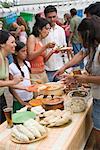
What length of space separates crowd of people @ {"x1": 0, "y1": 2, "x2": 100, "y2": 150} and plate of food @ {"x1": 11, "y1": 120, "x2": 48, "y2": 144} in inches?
20.7

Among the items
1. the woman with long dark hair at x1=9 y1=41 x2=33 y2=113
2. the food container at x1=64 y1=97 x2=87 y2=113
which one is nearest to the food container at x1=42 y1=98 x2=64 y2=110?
the food container at x1=64 y1=97 x2=87 y2=113

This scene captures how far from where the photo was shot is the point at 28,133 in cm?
178

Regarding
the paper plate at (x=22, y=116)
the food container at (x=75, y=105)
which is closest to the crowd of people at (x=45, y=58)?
the food container at (x=75, y=105)

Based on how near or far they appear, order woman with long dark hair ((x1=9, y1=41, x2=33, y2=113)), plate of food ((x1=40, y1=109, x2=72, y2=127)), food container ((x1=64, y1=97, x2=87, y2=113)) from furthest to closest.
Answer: woman with long dark hair ((x1=9, y1=41, x2=33, y2=113)) → food container ((x1=64, y1=97, x2=87, y2=113)) → plate of food ((x1=40, y1=109, x2=72, y2=127))

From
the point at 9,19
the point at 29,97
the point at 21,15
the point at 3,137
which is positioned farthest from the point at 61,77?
the point at 21,15

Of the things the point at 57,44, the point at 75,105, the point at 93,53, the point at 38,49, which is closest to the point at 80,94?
the point at 75,105

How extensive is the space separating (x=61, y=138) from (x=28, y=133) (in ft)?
0.74

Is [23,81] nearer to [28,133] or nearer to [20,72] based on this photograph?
[20,72]

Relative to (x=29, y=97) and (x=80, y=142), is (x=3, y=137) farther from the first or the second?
(x=29, y=97)

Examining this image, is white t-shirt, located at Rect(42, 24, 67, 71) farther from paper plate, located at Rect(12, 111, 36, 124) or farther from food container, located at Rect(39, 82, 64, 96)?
paper plate, located at Rect(12, 111, 36, 124)

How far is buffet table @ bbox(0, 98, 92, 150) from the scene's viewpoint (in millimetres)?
1766

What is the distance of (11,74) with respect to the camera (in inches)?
113

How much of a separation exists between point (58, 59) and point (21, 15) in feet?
8.43

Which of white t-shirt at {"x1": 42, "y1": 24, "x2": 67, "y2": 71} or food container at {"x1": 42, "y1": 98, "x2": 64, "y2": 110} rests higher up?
white t-shirt at {"x1": 42, "y1": 24, "x2": 67, "y2": 71}
